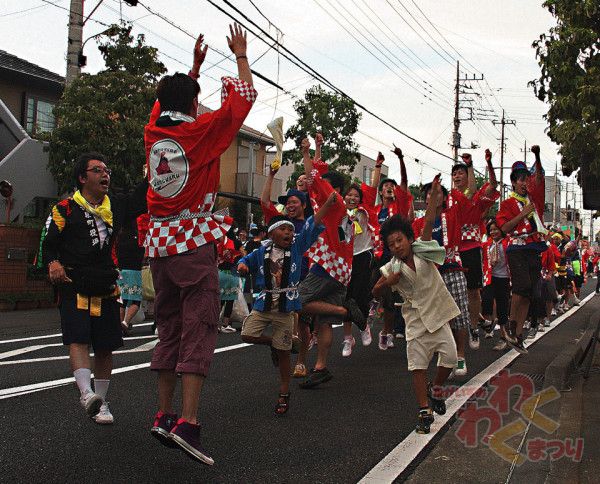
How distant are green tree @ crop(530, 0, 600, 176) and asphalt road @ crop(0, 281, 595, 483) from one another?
4057 millimetres

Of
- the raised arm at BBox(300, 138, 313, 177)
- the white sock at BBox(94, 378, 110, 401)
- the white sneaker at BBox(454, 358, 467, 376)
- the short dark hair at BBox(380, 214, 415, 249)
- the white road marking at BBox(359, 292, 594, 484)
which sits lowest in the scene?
the white road marking at BBox(359, 292, 594, 484)

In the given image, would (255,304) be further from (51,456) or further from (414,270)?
(51,456)

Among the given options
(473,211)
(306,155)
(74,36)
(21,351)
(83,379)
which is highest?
(74,36)

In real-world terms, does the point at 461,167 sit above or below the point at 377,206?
above

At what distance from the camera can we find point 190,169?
4008 mm

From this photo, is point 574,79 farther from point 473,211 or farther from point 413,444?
point 413,444

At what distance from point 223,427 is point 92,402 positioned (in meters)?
0.87

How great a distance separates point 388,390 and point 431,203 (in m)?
1.69

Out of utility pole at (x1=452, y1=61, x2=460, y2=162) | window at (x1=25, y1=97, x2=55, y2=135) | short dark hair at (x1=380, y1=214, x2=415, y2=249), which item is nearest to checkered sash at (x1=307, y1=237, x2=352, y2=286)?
short dark hair at (x1=380, y1=214, x2=415, y2=249)

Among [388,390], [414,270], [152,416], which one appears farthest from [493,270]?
[152,416]

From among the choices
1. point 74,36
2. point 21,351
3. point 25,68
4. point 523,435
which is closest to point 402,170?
point 523,435

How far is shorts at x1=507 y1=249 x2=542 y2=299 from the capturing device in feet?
28.2

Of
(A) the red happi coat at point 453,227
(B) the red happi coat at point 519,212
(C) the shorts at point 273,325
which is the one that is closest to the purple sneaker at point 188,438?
(C) the shorts at point 273,325

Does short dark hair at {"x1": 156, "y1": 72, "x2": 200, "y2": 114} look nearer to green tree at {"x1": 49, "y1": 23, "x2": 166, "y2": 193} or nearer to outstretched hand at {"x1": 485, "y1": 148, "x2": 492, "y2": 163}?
outstretched hand at {"x1": 485, "y1": 148, "x2": 492, "y2": 163}
